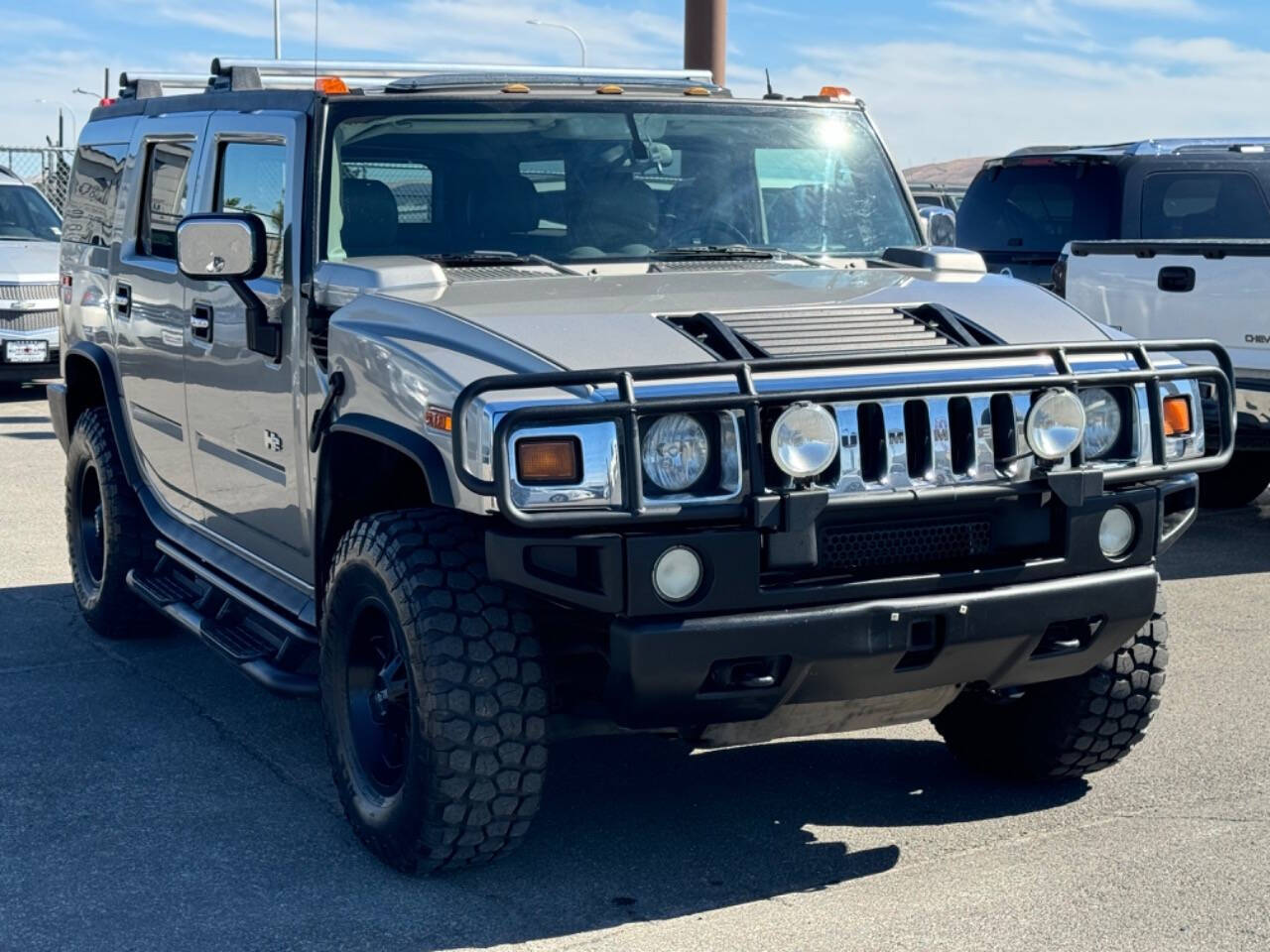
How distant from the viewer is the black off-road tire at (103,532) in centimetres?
669

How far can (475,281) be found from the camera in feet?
15.7

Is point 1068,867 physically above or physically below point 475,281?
below

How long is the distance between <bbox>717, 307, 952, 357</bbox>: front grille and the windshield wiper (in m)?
0.80

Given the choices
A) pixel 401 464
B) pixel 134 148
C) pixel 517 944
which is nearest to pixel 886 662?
pixel 517 944

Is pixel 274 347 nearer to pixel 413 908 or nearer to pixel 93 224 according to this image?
pixel 413 908

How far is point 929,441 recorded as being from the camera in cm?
407

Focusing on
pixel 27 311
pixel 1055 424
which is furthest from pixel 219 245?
pixel 27 311

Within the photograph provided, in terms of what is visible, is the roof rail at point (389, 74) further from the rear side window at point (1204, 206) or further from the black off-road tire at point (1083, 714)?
the rear side window at point (1204, 206)

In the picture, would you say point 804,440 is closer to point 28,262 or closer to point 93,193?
point 93,193

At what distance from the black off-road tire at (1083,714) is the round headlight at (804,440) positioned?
3.45 ft

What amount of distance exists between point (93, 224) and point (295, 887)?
3658 millimetres

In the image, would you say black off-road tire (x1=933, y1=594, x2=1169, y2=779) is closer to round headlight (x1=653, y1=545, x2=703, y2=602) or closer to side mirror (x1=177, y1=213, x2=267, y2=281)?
round headlight (x1=653, y1=545, x2=703, y2=602)

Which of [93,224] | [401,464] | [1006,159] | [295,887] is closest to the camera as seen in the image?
[295,887]

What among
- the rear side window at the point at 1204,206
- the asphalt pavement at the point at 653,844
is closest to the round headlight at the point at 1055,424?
the asphalt pavement at the point at 653,844
